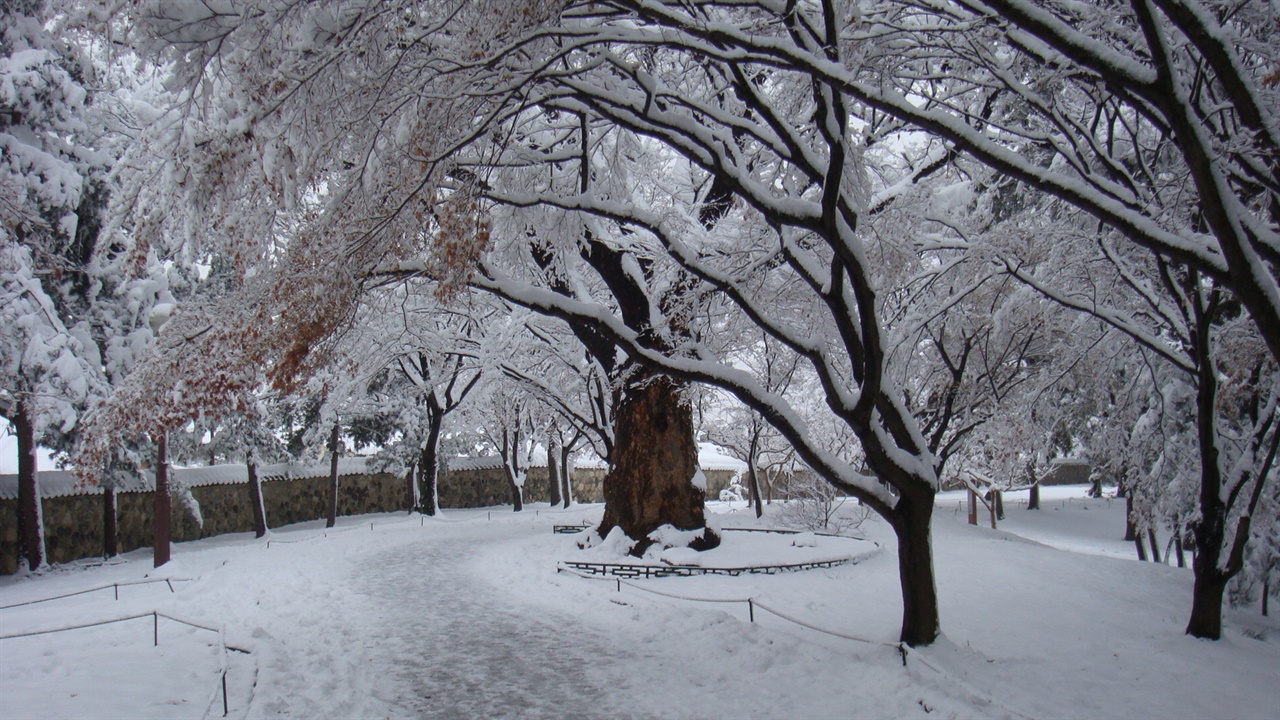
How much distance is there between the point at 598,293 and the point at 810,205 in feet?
51.5

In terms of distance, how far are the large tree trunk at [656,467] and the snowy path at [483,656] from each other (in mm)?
3345

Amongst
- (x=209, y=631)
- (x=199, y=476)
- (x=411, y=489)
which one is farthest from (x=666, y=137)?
(x=411, y=489)

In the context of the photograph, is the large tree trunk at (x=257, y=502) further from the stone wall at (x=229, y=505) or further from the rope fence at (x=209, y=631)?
the rope fence at (x=209, y=631)

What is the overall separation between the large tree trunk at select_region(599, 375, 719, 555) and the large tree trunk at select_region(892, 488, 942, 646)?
755 centimetres

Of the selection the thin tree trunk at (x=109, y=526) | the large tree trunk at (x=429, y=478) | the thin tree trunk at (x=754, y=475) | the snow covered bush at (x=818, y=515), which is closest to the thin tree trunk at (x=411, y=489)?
the large tree trunk at (x=429, y=478)

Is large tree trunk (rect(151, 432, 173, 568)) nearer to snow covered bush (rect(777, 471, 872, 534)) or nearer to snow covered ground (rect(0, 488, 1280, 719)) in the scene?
snow covered ground (rect(0, 488, 1280, 719))

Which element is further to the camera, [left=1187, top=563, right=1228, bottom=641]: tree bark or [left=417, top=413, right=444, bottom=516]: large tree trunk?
[left=417, top=413, right=444, bottom=516]: large tree trunk

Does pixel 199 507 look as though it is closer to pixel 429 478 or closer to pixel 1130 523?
pixel 429 478

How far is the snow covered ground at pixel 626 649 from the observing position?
22.6 ft

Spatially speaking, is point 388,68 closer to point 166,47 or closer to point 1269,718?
point 166,47

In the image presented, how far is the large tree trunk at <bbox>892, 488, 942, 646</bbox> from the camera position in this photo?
7.93m

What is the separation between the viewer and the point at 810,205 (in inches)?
269

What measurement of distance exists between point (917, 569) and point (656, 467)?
791 centimetres

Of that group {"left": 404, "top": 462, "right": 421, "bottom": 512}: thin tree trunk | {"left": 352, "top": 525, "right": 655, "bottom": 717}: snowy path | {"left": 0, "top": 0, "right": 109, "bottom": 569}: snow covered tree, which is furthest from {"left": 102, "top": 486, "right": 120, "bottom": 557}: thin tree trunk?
{"left": 404, "top": 462, "right": 421, "bottom": 512}: thin tree trunk
